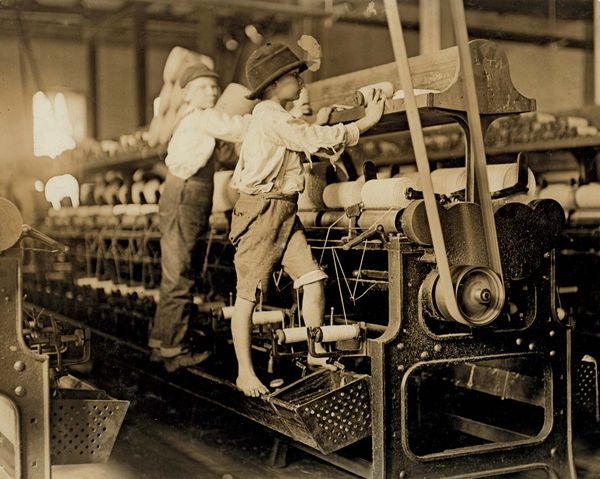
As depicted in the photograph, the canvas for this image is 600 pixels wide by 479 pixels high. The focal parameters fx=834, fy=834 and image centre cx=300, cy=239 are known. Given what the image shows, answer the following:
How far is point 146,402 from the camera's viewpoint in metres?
4.71

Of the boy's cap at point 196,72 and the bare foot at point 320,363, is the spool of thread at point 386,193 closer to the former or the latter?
the bare foot at point 320,363

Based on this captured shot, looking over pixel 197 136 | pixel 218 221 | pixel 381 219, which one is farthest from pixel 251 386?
pixel 218 221

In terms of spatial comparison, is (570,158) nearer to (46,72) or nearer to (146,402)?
(146,402)

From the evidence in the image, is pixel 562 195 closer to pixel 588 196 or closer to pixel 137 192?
pixel 588 196

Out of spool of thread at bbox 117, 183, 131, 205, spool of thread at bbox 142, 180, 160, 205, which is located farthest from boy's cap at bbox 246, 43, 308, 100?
spool of thread at bbox 117, 183, 131, 205

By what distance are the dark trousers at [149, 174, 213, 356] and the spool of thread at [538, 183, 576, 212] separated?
1815 millimetres

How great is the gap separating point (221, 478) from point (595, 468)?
1.58 meters

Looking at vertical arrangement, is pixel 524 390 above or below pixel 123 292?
below

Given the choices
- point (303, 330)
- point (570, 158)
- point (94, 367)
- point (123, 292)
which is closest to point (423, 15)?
point (570, 158)

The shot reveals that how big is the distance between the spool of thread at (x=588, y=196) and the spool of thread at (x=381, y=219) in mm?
1590

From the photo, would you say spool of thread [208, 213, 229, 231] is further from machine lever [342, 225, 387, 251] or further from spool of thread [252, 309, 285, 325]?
machine lever [342, 225, 387, 251]

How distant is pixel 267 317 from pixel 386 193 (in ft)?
2.52

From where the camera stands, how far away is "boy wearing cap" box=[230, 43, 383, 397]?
3229 mm

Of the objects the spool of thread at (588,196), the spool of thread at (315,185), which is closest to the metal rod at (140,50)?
the spool of thread at (315,185)
